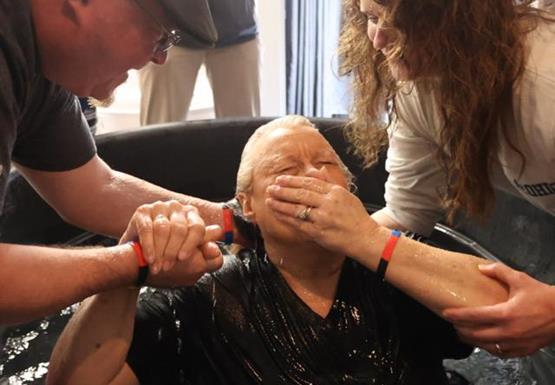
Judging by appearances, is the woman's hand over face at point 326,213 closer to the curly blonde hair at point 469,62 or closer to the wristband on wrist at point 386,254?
the wristband on wrist at point 386,254

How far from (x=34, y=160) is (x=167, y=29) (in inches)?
21.6

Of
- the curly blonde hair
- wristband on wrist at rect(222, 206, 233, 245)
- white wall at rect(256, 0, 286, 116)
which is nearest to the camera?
the curly blonde hair

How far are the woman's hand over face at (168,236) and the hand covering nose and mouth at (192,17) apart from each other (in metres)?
0.31

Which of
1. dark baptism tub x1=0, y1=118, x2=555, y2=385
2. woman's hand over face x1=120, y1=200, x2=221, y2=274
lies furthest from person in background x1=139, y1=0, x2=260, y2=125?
woman's hand over face x1=120, y1=200, x2=221, y2=274

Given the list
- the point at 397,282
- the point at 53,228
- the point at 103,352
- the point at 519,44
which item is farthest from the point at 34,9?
the point at 53,228

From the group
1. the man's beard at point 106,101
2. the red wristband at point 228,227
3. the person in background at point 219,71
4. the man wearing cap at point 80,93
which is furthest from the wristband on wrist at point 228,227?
the person in background at point 219,71

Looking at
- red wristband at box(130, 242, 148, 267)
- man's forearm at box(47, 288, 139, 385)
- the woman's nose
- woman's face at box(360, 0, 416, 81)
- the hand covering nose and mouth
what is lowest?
man's forearm at box(47, 288, 139, 385)

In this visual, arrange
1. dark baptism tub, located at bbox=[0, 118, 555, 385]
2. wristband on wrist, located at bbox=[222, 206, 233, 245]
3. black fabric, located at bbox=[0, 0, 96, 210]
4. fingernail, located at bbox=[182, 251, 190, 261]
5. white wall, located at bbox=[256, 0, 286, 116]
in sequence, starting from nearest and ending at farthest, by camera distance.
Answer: black fabric, located at bbox=[0, 0, 96, 210]
fingernail, located at bbox=[182, 251, 190, 261]
wristband on wrist, located at bbox=[222, 206, 233, 245]
dark baptism tub, located at bbox=[0, 118, 555, 385]
white wall, located at bbox=[256, 0, 286, 116]

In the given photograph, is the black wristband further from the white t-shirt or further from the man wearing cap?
the white t-shirt

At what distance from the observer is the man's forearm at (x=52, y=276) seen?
988 mm

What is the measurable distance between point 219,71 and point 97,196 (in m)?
1.44

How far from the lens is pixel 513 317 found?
110cm

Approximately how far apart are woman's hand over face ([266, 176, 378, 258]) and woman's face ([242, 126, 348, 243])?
81 mm

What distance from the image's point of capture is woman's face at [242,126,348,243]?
1200 millimetres
